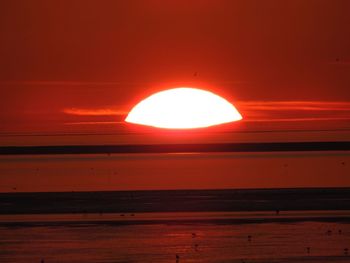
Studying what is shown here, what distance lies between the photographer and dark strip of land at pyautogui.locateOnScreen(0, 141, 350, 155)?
270cm

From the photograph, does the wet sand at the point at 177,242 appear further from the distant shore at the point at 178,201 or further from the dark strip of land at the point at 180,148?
the dark strip of land at the point at 180,148

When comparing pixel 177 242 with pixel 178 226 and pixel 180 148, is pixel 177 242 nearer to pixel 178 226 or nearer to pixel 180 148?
pixel 178 226

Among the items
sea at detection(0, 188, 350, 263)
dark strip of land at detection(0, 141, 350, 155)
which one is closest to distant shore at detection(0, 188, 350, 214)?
sea at detection(0, 188, 350, 263)

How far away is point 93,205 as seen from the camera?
9.80 ft

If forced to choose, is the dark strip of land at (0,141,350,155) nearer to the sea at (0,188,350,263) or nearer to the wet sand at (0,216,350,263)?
the sea at (0,188,350,263)

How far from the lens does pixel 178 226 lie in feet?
9.38

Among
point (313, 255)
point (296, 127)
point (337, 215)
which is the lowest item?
point (313, 255)

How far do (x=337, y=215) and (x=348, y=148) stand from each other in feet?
1.09

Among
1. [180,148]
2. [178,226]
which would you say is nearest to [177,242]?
[178,226]

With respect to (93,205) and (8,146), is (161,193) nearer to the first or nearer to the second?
(93,205)

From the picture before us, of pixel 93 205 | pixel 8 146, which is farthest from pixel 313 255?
pixel 8 146

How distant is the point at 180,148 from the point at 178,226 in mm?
339

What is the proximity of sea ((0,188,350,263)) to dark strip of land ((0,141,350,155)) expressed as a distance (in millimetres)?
199

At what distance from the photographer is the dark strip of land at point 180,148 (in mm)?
2701
